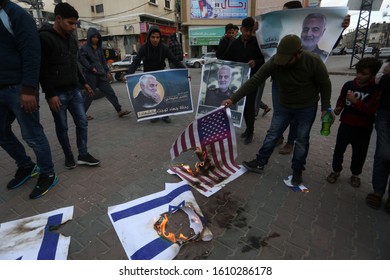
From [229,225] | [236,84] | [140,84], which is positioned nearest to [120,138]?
[140,84]

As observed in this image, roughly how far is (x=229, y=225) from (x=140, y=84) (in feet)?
12.1

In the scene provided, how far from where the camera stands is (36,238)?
224cm

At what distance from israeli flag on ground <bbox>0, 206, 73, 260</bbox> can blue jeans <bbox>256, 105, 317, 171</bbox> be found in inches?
97.2

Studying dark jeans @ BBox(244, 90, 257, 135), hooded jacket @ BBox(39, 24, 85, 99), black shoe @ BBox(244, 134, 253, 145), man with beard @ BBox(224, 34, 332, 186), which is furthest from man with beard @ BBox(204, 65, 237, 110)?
hooded jacket @ BBox(39, 24, 85, 99)

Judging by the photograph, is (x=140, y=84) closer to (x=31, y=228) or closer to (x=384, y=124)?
(x=31, y=228)

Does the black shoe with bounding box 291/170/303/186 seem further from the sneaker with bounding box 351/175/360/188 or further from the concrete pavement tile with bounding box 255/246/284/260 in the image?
the concrete pavement tile with bounding box 255/246/284/260

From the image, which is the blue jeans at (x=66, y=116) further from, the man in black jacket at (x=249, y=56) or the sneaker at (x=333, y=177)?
the sneaker at (x=333, y=177)

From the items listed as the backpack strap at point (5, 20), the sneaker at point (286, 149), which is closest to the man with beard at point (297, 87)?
the sneaker at point (286, 149)

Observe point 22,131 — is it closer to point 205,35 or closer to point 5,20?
point 5,20

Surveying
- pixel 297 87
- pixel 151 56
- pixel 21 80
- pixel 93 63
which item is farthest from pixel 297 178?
pixel 93 63

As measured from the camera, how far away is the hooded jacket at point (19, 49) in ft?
7.54

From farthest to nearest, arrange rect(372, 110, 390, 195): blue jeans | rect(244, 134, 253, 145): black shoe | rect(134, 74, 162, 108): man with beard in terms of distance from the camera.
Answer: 1. rect(134, 74, 162, 108): man with beard
2. rect(244, 134, 253, 145): black shoe
3. rect(372, 110, 390, 195): blue jeans

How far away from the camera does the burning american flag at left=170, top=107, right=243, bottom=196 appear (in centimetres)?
305

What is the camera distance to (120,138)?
15.6ft
